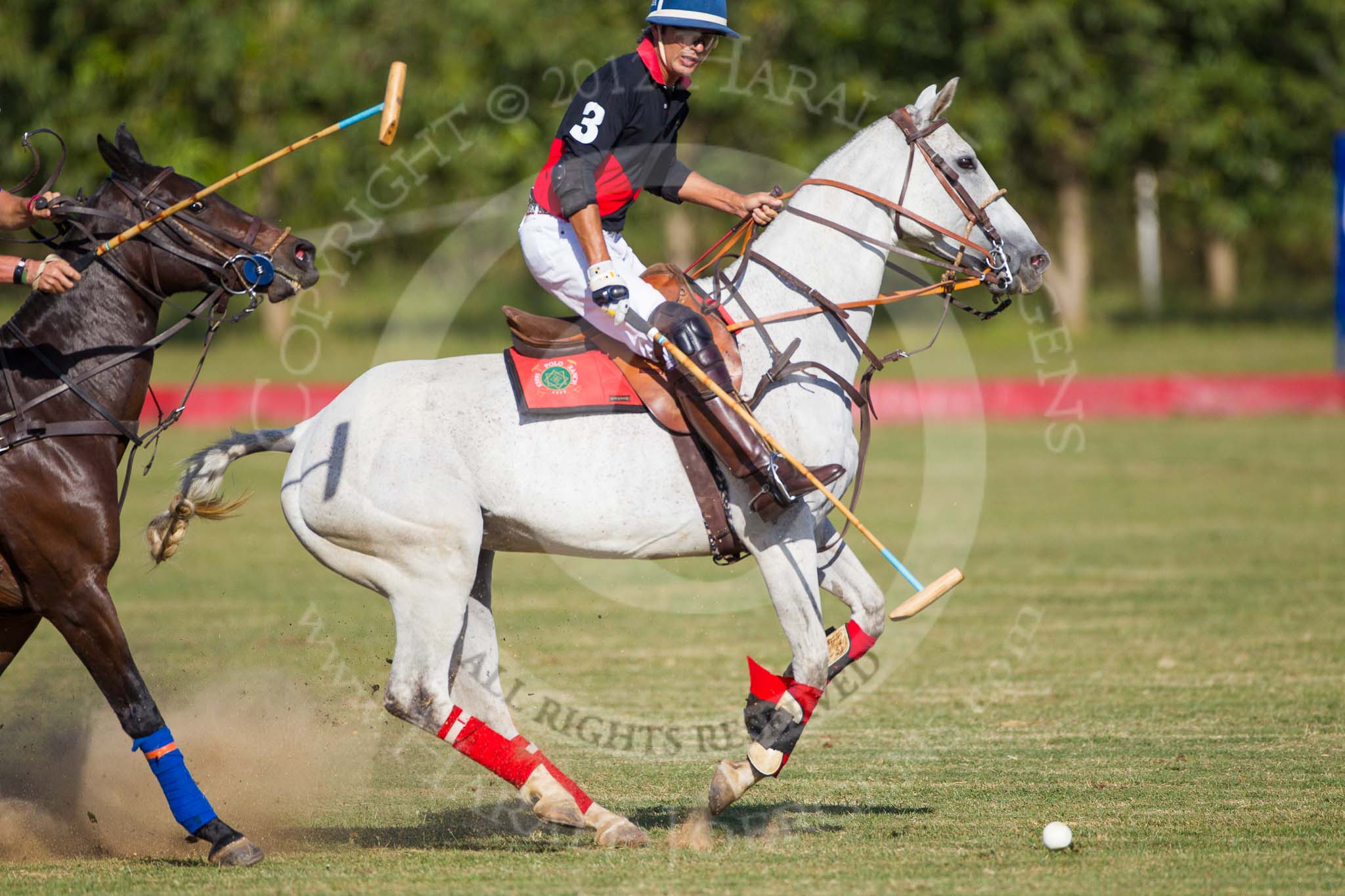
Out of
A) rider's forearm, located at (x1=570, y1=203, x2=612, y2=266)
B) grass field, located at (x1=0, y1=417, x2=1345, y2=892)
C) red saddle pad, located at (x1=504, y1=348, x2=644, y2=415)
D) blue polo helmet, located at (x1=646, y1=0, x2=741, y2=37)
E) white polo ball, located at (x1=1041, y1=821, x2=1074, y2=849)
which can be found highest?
blue polo helmet, located at (x1=646, y1=0, x2=741, y2=37)

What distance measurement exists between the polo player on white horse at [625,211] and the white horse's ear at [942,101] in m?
0.81

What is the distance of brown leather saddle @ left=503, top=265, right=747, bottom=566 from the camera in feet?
17.3

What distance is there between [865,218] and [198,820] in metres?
3.25

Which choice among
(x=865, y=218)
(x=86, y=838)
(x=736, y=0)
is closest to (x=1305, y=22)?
(x=736, y=0)

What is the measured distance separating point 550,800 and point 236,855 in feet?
3.60

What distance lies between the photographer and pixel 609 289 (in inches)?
198

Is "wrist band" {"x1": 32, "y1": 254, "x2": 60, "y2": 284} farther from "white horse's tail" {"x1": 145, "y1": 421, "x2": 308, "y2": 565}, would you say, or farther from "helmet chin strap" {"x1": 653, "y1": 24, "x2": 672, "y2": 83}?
"helmet chin strap" {"x1": 653, "y1": 24, "x2": 672, "y2": 83}

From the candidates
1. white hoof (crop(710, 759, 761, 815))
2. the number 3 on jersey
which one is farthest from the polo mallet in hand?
white hoof (crop(710, 759, 761, 815))

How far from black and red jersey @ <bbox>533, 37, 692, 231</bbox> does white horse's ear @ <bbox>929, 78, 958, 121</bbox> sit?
94 cm

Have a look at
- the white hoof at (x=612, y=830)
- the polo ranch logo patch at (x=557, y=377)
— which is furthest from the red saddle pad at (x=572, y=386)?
the white hoof at (x=612, y=830)

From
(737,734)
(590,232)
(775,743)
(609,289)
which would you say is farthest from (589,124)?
(737,734)

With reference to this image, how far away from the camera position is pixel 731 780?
5082mm

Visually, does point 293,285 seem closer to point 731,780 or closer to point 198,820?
point 198,820

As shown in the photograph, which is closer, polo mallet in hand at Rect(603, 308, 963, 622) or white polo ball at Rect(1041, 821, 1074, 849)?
white polo ball at Rect(1041, 821, 1074, 849)
